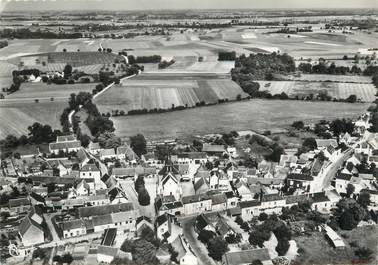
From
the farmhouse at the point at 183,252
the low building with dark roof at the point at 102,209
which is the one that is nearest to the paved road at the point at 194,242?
the farmhouse at the point at 183,252

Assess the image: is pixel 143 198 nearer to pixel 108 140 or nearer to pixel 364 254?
pixel 108 140

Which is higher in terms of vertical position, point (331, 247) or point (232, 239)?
point (232, 239)

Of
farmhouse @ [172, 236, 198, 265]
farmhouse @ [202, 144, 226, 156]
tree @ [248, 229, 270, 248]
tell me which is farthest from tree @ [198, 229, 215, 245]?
farmhouse @ [202, 144, 226, 156]

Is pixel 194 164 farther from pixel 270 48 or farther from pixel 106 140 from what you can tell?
pixel 270 48

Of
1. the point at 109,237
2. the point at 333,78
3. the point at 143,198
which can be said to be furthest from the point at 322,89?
the point at 109,237

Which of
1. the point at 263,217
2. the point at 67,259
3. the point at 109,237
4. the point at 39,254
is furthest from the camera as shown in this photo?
the point at 263,217

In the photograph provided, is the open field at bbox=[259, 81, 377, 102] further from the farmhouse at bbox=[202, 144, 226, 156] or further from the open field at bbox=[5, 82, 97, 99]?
the open field at bbox=[5, 82, 97, 99]
